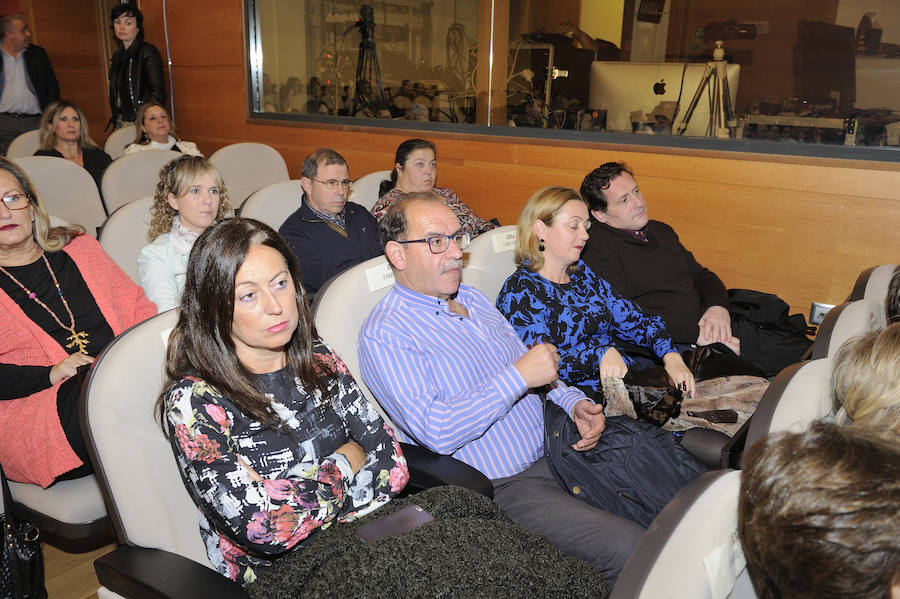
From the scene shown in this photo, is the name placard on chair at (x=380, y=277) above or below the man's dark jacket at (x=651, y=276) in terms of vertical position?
above

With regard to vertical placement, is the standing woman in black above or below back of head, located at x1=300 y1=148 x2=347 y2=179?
above

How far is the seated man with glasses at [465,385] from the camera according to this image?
1603mm

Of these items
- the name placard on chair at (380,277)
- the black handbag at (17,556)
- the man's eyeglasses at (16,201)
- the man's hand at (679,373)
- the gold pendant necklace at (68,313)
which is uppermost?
the man's eyeglasses at (16,201)

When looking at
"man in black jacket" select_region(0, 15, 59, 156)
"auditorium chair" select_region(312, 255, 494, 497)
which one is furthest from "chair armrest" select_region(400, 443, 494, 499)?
"man in black jacket" select_region(0, 15, 59, 156)

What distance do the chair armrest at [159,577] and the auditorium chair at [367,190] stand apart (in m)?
2.90

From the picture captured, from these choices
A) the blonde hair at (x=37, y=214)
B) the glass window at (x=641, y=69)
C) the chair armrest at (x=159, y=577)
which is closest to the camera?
the chair armrest at (x=159, y=577)

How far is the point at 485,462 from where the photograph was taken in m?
1.78

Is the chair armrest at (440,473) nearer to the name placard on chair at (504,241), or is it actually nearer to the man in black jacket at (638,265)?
the name placard on chair at (504,241)

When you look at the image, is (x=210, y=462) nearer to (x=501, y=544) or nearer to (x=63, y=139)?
(x=501, y=544)

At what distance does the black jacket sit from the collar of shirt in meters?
3.58

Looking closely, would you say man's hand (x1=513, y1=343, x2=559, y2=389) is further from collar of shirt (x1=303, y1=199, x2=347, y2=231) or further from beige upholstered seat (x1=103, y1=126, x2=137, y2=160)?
beige upholstered seat (x1=103, y1=126, x2=137, y2=160)

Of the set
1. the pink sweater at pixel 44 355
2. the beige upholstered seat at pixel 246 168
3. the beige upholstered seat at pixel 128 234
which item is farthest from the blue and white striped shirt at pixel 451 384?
the beige upholstered seat at pixel 246 168

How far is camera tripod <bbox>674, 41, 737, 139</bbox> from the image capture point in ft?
11.7

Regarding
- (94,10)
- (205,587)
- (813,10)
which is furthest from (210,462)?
(94,10)
